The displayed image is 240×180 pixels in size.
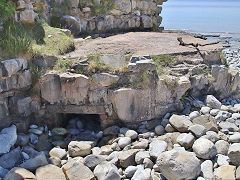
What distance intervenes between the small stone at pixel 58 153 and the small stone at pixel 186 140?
2.11 m

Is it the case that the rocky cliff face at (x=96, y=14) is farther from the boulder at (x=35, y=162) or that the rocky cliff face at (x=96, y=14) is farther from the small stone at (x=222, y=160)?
the small stone at (x=222, y=160)

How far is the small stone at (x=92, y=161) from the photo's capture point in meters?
5.17

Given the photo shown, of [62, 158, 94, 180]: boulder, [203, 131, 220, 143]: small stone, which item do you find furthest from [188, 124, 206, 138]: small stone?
[62, 158, 94, 180]: boulder

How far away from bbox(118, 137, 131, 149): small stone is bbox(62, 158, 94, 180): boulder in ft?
3.27

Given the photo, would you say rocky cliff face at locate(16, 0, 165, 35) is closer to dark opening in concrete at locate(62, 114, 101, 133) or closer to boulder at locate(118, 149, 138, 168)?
dark opening in concrete at locate(62, 114, 101, 133)

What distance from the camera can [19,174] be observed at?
4.65m

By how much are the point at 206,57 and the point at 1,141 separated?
16.7 feet

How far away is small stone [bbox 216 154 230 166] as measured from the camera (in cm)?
506

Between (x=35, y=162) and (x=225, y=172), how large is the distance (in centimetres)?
306

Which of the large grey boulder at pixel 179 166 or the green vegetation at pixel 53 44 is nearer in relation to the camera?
the large grey boulder at pixel 179 166

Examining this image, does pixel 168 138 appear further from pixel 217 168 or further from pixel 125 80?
pixel 125 80

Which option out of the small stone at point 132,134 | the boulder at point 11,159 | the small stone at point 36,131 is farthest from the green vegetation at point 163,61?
the boulder at point 11,159

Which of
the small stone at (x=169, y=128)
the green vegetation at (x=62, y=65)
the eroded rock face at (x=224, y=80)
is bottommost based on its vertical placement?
the small stone at (x=169, y=128)

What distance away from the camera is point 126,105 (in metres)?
6.42
